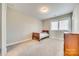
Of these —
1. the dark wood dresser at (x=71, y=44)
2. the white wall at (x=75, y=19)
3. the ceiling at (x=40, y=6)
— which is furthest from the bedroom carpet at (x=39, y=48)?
the ceiling at (x=40, y=6)

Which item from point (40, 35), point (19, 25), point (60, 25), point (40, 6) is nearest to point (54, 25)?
point (60, 25)

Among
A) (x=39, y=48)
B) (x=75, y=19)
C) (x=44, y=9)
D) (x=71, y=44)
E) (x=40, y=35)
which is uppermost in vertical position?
(x=44, y=9)

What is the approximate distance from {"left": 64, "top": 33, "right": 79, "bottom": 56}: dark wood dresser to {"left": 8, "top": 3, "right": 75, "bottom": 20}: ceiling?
0.59 metres

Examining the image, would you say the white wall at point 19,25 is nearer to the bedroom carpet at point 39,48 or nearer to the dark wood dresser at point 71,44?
the bedroom carpet at point 39,48

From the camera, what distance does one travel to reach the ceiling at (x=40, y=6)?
90.4 inches

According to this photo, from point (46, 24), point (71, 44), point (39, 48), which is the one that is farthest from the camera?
point (46, 24)

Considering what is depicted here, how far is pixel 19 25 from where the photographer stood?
243 cm

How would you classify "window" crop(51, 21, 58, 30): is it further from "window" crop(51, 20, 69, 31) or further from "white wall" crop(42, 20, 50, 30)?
"white wall" crop(42, 20, 50, 30)

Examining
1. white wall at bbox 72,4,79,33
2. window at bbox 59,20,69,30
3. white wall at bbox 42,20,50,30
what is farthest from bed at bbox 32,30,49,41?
white wall at bbox 72,4,79,33

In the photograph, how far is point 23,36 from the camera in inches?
98.2

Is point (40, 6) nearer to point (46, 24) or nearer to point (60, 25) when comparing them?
point (46, 24)

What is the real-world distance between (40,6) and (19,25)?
2.26 ft

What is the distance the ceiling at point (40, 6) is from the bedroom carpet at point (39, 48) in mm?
649

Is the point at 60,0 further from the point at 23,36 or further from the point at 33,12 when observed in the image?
the point at 23,36
